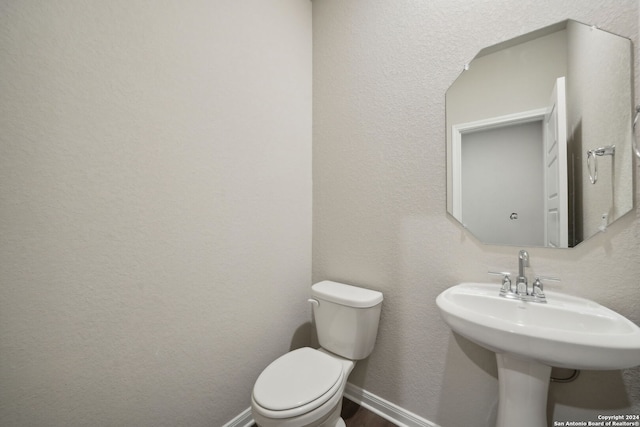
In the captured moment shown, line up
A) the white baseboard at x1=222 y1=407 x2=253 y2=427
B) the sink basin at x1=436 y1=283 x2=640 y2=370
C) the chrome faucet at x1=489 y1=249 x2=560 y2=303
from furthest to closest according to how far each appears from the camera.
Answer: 1. the white baseboard at x1=222 y1=407 x2=253 y2=427
2. the chrome faucet at x1=489 y1=249 x2=560 y2=303
3. the sink basin at x1=436 y1=283 x2=640 y2=370

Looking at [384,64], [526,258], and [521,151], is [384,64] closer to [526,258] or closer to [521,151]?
[521,151]

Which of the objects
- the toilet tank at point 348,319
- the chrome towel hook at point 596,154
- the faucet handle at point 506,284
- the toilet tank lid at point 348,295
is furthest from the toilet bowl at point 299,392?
the chrome towel hook at point 596,154

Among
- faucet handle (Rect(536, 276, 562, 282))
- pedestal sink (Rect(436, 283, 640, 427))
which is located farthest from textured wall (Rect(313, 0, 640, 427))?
pedestal sink (Rect(436, 283, 640, 427))

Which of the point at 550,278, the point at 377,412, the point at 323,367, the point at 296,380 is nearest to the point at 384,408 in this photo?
the point at 377,412

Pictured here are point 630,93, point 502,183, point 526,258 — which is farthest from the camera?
point 502,183

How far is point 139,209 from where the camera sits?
2.94ft

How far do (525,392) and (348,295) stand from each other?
2.42 ft

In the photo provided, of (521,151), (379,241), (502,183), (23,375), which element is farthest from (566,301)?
(23,375)

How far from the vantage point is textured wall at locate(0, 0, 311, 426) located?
2.29ft

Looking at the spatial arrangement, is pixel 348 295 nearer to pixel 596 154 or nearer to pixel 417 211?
pixel 417 211

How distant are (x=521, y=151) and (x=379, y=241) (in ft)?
2.51

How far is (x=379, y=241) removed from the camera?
4.40ft

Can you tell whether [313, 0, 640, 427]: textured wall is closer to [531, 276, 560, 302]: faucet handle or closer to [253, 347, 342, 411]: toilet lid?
[531, 276, 560, 302]: faucet handle

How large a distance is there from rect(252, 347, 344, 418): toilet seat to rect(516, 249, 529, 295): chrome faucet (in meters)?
0.83
